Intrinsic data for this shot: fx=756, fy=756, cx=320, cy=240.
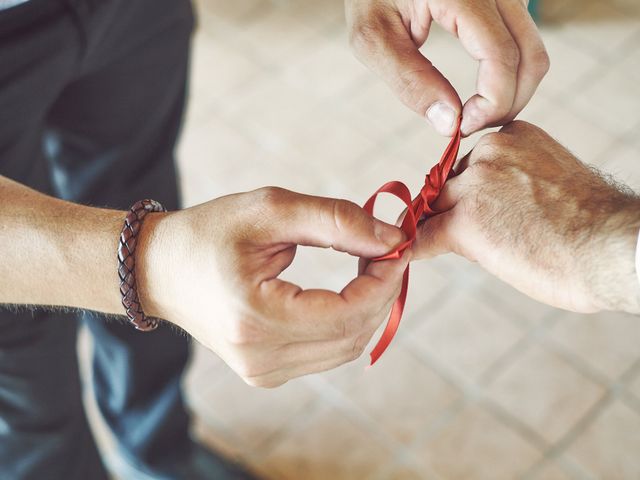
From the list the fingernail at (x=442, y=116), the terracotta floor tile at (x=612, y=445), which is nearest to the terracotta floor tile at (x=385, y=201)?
the terracotta floor tile at (x=612, y=445)

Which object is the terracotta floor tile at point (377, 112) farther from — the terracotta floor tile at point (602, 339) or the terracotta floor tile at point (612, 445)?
the terracotta floor tile at point (612, 445)

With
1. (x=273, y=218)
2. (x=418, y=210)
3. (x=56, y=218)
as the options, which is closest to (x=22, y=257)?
(x=56, y=218)

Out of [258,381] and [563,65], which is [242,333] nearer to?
[258,381]

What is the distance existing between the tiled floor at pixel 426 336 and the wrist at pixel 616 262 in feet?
2.84

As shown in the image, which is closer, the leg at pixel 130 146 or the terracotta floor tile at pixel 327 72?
the leg at pixel 130 146

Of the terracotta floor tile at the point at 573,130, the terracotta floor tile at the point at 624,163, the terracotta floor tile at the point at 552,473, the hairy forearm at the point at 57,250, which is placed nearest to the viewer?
the hairy forearm at the point at 57,250

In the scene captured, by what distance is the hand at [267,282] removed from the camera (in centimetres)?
79

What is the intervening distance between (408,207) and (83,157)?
2.16ft

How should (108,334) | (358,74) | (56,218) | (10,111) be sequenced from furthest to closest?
(358,74) → (108,334) → (10,111) → (56,218)

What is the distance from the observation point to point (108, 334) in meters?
1.42

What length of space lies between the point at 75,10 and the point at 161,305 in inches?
18.2

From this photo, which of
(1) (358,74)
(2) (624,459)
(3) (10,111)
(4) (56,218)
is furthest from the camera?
(1) (358,74)

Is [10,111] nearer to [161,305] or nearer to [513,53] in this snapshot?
[161,305]

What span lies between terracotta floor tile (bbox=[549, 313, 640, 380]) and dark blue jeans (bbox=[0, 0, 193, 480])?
92cm
